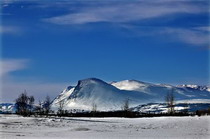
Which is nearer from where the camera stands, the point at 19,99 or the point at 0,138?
the point at 0,138

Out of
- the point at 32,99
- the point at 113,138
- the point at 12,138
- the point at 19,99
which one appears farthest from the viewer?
the point at 32,99

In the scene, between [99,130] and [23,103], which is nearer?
[99,130]

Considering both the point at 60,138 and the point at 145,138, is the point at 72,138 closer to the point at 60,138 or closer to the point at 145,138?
the point at 60,138

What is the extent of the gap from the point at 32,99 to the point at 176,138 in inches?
3408

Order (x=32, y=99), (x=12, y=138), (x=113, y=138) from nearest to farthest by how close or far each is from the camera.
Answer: (x=12, y=138) → (x=113, y=138) → (x=32, y=99)

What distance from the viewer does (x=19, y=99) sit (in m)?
110

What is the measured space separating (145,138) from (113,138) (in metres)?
2.90

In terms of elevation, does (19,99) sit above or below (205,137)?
above

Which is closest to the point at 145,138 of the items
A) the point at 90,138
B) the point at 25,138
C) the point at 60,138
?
the point at 90,138

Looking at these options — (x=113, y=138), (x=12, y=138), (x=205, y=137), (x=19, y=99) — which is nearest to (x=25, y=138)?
(x=12, y=138)

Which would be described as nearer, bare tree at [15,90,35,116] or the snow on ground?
the snow on ground

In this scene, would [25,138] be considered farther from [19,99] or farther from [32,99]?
[32,99]

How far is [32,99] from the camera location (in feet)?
387

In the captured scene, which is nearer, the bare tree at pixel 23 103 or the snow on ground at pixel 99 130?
the snow on ground at pixel 99 130
